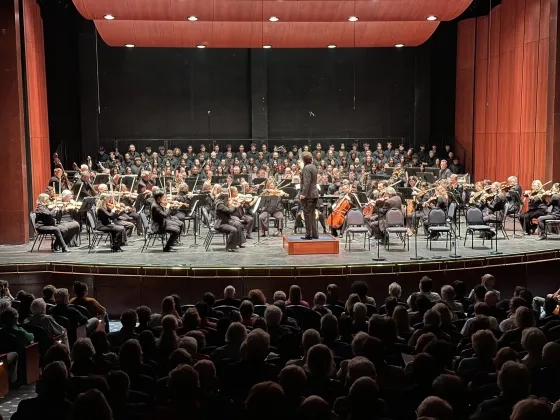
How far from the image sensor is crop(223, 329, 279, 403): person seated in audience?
4.68 meters

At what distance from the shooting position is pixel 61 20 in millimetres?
20938

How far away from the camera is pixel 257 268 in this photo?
10.1 metres

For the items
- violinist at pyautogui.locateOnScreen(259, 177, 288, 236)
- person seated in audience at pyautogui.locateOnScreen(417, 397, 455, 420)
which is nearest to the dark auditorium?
person seated in audience at pyautogui.locateOnScreen(417, 397, 455, 420)

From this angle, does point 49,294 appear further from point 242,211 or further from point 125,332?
point 242,211

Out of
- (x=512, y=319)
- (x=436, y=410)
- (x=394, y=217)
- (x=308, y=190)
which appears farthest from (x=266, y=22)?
(x=436, y=410)

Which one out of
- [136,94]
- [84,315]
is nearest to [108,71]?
[136,94]

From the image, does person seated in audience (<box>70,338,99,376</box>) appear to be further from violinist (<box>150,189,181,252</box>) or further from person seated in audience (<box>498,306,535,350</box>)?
violinist (<box>150,189,181,252</box>)

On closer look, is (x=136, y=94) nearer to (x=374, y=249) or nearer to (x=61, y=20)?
(x=61, y=20)

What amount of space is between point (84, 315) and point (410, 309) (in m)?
3.32

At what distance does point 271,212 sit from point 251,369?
923 centimetres

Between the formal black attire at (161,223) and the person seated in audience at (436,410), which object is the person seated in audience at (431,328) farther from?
the formal black attire at (161,223)

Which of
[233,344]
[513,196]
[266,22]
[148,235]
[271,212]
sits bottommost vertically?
[233,344]

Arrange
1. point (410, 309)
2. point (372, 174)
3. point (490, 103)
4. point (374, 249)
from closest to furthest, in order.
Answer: point (410, 309) < point (374, 249) < point (372, 174) < point (490, 103)

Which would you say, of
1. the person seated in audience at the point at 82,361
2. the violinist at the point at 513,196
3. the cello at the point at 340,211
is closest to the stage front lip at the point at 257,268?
the cello at the point at 340,211
